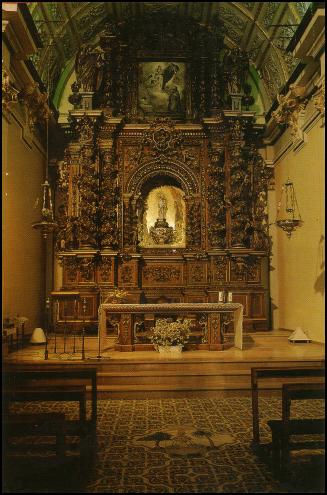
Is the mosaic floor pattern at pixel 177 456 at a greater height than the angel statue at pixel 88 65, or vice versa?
the angel statue at pixel 88 65

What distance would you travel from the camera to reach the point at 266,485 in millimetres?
4734

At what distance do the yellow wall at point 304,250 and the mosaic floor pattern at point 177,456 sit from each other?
12.7ft

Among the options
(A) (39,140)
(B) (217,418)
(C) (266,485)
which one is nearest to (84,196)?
(A) (39,140)

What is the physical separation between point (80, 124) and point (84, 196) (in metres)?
1.97

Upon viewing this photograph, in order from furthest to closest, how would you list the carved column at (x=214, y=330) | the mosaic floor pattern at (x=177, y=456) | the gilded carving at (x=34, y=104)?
1. the gilded carving at (x=34, y=104)
2. the carved column at (x=214, y=330)
3. the mosaic floor pattern at (x=177, y=456)

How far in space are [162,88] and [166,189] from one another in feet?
Result: 8.95

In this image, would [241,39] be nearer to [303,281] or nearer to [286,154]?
[286,154]

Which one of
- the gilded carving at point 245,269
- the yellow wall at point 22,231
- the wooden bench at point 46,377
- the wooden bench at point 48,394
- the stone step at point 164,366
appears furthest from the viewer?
the gilded carving at point 245,269

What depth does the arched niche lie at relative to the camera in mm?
14820

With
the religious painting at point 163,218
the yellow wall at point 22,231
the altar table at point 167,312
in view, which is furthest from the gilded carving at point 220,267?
the yellow wall at point 22,231

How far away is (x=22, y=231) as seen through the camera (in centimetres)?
1201

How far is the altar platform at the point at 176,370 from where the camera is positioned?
863 cm

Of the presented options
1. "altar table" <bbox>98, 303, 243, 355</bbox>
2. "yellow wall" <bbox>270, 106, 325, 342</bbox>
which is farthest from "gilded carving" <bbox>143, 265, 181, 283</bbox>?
"altar table" <bbox>98, 303, 243, 355</bbox>

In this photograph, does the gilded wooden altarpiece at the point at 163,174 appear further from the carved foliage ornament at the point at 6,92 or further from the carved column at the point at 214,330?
the carved foliage ornament at the point at 6,92
